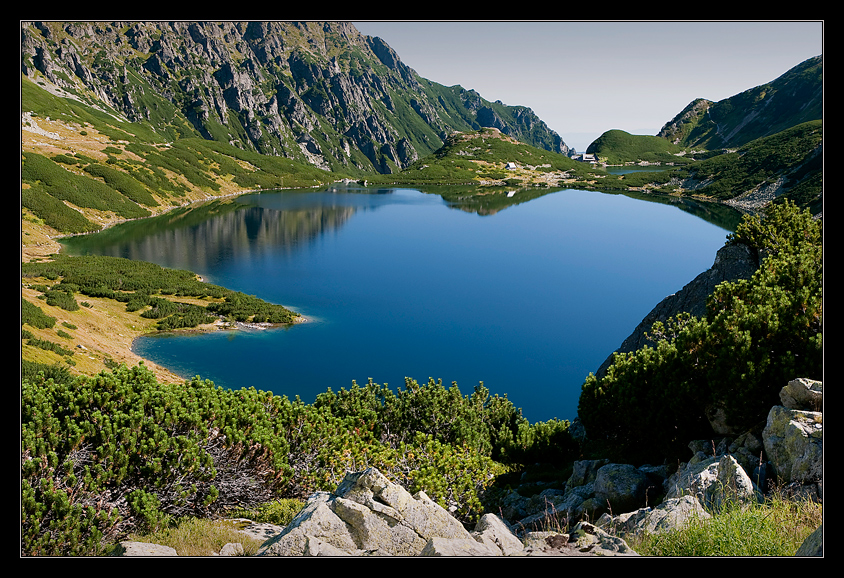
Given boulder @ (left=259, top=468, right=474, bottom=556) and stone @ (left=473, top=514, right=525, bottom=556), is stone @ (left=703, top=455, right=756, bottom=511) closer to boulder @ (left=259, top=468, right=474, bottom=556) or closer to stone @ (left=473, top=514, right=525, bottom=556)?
stone @ (left=473, top=514, right=525, bottom=556)

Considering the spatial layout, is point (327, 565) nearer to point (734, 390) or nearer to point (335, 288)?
point (734, 390)

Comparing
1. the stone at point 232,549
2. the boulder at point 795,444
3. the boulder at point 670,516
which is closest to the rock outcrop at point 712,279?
the boulder at point 795,444

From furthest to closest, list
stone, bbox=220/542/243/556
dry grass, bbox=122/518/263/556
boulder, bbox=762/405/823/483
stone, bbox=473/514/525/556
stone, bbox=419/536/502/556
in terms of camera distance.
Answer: boulder, bbox=762/405/823/483 < dry grass, bbox=122/518/263/556 < stone, bbox=220/542/243/556 < stone, bbox=473/514/525/556 < stone, bbox=419/536/502/556

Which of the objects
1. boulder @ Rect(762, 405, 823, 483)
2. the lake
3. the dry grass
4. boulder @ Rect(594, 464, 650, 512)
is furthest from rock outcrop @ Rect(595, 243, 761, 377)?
the dry grass

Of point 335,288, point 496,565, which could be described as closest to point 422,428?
point 496,565

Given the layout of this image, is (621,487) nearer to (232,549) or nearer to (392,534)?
(392,534)

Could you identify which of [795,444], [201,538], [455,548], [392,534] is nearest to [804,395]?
[795,444]
